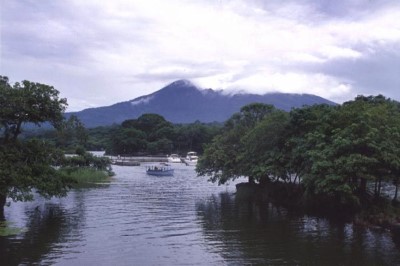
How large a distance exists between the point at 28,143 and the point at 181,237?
13.7m

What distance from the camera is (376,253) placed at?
25.7 metres

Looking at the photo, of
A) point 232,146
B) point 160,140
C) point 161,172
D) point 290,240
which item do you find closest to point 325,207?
point 290,240

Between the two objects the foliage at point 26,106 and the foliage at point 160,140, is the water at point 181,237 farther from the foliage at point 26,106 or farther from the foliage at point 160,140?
the foliage at point 160,140

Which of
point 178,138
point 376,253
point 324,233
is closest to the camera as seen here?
point 376,253

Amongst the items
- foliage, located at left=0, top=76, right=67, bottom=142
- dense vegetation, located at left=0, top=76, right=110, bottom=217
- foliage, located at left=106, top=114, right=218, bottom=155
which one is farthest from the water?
foliage, located at left=106, top=114, right=218, bottom=155

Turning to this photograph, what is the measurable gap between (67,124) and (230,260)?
62.4 ft

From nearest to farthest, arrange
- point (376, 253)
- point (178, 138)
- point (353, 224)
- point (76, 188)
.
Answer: point (376, 253) < point (353, 224) < point (76, 188) < point (178, 138)

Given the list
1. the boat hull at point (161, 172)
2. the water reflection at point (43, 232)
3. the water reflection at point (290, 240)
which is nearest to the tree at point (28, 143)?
the water reflection at point (43, 232)

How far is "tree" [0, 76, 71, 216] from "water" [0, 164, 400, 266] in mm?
3079

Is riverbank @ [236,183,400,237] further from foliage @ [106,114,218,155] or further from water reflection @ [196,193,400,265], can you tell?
foliage @ [106,114,218,155]

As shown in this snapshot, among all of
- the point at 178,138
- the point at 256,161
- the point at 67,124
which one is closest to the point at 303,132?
the point at 256,161

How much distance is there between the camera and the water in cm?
2406

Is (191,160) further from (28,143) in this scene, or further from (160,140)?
(28,143)

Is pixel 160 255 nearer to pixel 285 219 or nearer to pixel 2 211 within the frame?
A: pixel 285 219
